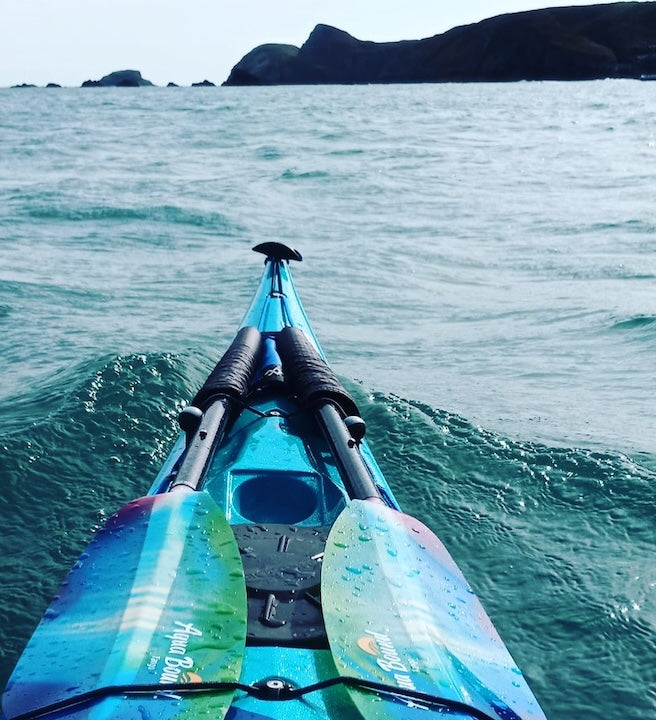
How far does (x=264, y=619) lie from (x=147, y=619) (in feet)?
1.16

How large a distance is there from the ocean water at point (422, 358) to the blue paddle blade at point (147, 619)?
1.10 meters

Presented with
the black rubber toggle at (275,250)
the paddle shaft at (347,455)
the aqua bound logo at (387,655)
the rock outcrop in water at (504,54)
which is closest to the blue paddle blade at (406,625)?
the aqua bound logo at (387,655)

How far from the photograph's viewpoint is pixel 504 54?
9519 cm

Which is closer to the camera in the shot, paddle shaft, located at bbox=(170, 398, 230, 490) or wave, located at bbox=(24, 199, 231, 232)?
paddle shaft, located at bbox=(170, 398, 230, 490)

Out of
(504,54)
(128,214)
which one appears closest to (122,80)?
(504,54)

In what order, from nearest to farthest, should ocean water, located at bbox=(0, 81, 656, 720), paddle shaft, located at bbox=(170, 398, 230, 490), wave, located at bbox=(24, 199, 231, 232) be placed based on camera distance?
paddle shaft, located at bbox=(170, 398, 230, 490)
ocean water, located at bbox=(0, 81, 656, 720)
wave, located at bbox=(24, 199, 231, 232)

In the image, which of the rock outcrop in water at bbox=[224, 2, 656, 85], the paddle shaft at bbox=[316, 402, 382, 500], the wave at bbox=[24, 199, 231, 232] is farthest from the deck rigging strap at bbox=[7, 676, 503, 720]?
the rock outcrop in water at bbox=[224, 2, 656, 85]

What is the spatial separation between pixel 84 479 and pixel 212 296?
14.1ft

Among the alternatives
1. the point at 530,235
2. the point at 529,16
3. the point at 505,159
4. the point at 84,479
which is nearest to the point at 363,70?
the point at 529,16

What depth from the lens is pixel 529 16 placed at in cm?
9594

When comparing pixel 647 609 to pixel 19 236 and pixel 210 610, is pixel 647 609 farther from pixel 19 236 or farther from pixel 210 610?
pixel 19 236

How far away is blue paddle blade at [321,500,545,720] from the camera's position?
6.68 feet

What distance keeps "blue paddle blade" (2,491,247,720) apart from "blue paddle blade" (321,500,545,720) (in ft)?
1.02

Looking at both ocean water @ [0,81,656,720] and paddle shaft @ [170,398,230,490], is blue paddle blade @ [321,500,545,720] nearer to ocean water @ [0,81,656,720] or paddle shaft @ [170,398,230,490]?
paddle shaft @ [170,398,230,490]
